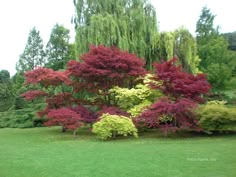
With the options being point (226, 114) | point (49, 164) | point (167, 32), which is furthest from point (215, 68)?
point (49, 164)

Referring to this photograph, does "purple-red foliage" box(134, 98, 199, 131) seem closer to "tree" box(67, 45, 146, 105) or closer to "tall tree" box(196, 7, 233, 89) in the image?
"tree" box(67, 45, 146, 105)

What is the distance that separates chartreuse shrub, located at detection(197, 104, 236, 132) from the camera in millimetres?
12023

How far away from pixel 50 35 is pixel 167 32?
2335 cm

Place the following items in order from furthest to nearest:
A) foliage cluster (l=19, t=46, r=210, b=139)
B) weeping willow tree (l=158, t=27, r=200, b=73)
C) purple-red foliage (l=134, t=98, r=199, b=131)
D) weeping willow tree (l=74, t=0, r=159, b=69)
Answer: weeping willow tree (l=158, t=27, r=200, b=73), weeping willow tree (l=74, t=0, r=159, b=69), foliage cluster (l=19, t=46, r=210, b=139), purple-red foliage (l=134, t=98, r=199, b=131)

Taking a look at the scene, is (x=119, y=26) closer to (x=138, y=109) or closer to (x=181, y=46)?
(x=181, y=46)

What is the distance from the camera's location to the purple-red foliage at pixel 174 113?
41.2 feet

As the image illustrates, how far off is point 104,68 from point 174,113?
363 cm

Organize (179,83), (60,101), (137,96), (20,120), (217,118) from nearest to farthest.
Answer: (217,118)
(179,83)
(137,96)
(60,101)
(20,120)

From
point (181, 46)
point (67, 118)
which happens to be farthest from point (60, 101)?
point (181, 46)

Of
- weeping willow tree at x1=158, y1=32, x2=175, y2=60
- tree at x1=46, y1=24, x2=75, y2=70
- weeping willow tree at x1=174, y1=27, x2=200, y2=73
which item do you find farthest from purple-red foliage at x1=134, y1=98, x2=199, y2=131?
tree at x1=46, y1=24, x2=75, y2=70

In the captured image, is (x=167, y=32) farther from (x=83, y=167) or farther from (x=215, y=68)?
(x=83, y=167)

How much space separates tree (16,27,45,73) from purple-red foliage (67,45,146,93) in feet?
96.2

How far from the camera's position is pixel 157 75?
13.4 meters

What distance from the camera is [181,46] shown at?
18484 millimetres
